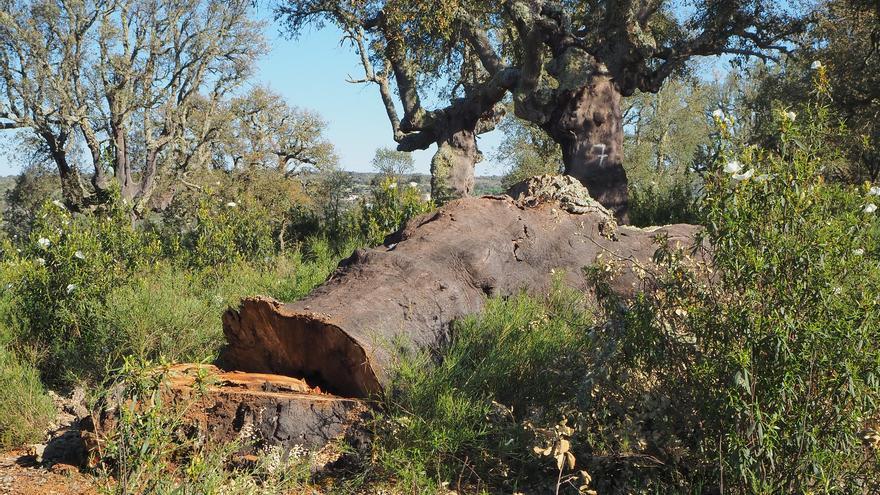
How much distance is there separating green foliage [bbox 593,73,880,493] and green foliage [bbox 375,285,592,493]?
641 millimetres

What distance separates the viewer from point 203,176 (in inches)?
1031

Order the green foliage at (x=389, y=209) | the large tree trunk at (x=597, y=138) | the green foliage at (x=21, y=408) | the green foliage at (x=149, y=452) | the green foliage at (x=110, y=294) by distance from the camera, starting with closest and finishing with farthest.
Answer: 1. the green foliage at (x=149, y=452)
2. the green foliage at (x=21, y=408)
3. the green foliage at (x=110, y=294)
4. the green foliage at (x=389, y=209)
5. the large tree trunk at (x=597, y=138)

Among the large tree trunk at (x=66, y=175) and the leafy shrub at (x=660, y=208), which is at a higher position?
the large tree trunk at (x=66, y=175)

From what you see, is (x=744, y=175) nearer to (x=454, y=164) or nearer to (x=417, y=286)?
(x=417, y=286)

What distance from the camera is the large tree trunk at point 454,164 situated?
13883 millimetres

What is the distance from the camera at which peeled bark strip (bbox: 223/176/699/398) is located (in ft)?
17.2

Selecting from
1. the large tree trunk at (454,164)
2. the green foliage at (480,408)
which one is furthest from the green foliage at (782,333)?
the large tree trunk at (454,164)

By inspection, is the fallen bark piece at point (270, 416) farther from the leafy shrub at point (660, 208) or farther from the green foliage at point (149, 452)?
the leafy shrub at point (660, 208)

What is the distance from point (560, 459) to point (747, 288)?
1182 millimetres

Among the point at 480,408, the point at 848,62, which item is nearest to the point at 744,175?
the point at 480,408

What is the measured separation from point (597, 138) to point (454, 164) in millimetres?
2829

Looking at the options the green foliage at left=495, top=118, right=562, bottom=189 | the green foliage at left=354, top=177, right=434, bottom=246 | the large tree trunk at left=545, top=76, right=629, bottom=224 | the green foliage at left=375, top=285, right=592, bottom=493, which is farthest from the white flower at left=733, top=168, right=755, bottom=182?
the green foliage at left=495, top=118, right=562, bottom=189

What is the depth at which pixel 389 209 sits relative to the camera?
9805mm

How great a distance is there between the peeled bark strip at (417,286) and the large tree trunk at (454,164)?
19.3 feet
